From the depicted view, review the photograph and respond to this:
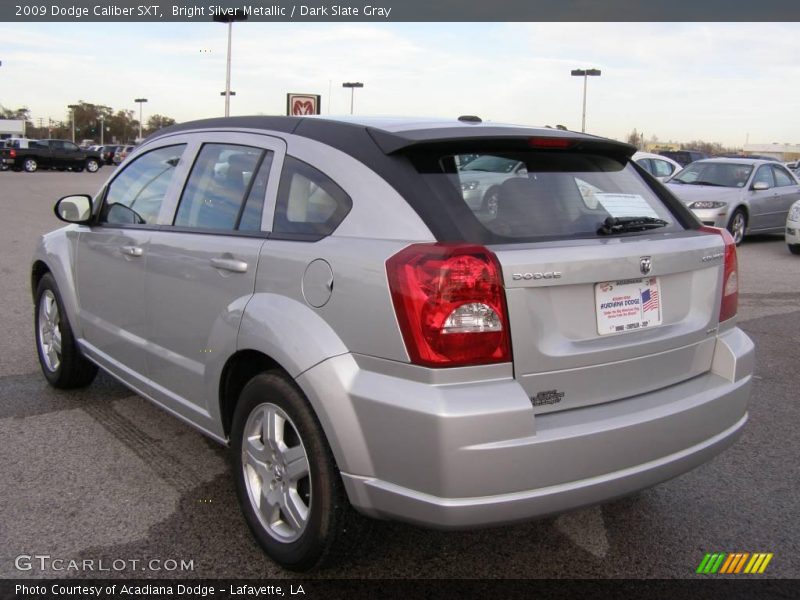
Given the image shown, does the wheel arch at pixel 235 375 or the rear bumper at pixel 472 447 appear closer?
the rear bumper at pixel 472 447

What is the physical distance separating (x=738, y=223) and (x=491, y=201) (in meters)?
13.1

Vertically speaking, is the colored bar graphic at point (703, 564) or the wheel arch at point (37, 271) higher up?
the wheel arch at point (37, 271)

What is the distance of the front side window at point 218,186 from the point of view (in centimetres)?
337

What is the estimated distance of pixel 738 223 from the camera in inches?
567

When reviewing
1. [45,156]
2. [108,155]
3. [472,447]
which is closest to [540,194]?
[472,447]

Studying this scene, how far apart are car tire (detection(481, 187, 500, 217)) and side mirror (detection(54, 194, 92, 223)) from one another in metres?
2.70

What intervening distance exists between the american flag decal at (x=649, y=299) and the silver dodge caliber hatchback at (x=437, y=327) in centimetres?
1

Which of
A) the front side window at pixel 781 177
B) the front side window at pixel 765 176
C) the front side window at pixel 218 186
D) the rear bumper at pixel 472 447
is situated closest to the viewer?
the rear bumper at pixel 472 447

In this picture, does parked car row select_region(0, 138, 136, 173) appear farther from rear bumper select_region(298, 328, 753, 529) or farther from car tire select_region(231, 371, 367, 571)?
rear bumper select_region(298, 328, 753, 529)

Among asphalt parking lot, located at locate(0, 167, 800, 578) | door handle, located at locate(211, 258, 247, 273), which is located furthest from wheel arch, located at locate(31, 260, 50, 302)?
door handle, located at locate(211, 258, 247, 273)

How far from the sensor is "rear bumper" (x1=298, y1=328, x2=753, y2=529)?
7.88 feet

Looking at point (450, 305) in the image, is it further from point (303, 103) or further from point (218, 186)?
point (303, 103)

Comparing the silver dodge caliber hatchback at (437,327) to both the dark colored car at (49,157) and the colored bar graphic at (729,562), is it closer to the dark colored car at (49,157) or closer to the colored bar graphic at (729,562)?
the colored bar graphic at (729,562)

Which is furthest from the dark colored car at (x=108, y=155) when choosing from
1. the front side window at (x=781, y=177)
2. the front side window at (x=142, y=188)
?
the front side window at (x=142, y=188)
